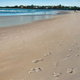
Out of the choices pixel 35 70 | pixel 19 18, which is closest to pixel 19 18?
pixel 19 18

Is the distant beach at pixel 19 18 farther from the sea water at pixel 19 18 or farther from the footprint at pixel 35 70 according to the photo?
the footprint at pixel 35 70

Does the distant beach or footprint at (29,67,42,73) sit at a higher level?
the distant beach

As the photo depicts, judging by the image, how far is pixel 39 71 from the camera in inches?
97.3

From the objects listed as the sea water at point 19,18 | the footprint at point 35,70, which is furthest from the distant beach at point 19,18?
the footprint at point 35,70

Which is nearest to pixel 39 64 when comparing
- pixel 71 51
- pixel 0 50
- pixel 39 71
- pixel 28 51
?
pixel 39 71

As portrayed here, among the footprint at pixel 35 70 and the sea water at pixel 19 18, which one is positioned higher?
the sea water at pixel 19 18

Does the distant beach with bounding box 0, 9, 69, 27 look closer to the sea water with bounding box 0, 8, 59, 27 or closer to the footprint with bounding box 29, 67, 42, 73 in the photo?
the sea water with bounding box 0, 8, 59, 27

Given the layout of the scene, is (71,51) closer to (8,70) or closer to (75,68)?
(75,68)

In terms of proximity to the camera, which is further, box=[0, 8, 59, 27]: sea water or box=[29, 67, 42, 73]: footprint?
box=[0, 8, 59, 27]: sea water

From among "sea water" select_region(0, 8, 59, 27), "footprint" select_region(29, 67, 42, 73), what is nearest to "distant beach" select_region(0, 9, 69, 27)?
"sea water" select_region(0, 8, 59, 27)

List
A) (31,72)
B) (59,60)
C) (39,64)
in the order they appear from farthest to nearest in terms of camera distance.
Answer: (59,60) < (39,64) < (31,72)

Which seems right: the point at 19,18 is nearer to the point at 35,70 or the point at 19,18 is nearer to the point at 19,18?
the point at 19,18

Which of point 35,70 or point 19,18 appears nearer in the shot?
point 35,70

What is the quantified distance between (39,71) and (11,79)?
669mm
